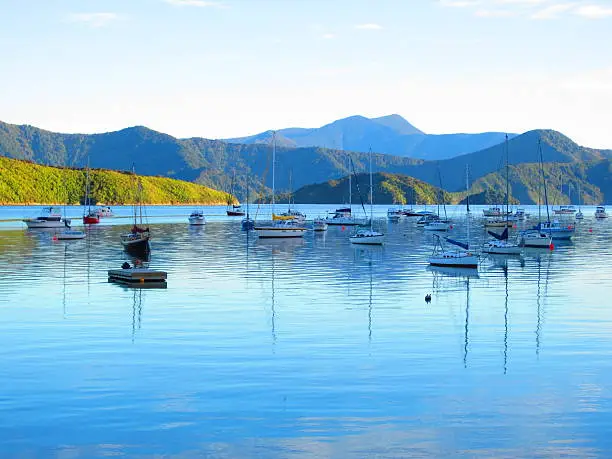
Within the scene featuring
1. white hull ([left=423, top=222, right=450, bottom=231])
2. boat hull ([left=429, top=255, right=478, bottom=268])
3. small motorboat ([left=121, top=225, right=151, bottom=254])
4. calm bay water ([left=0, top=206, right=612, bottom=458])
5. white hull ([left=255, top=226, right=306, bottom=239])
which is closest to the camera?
calm bay water ([left=0, top=206, right=612, bottom=458])

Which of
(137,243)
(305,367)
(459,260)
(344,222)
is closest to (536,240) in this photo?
(459,260)

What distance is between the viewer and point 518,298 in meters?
51.1

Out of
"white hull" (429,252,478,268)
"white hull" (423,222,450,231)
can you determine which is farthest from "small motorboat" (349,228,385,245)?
"white hull" (423,222,450,231)

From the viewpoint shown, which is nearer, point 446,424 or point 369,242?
point 446,424

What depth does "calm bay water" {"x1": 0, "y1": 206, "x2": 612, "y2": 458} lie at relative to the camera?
21078 mm

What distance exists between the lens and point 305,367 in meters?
29.7

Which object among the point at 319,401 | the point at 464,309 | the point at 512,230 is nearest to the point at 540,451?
the point at 319,401

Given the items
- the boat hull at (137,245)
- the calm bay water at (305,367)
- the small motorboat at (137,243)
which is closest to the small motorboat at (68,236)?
the small motorboat at (137,243)

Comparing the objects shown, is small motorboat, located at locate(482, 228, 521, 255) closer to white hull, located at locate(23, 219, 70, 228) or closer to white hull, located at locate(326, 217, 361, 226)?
white hull, located at locate(326, 217, 361, 226)

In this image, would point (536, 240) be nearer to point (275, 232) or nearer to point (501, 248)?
point (501, 248)

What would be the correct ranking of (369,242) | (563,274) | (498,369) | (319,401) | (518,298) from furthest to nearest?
(369,242) < (563,274) < (518,298) < (498,369) < (319,401)

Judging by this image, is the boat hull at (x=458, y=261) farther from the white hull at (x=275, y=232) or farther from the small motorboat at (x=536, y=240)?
the white hull at (x=275, y=232)

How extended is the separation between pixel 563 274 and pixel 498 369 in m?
40.6

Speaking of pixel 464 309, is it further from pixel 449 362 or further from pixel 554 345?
pixel 449 362
